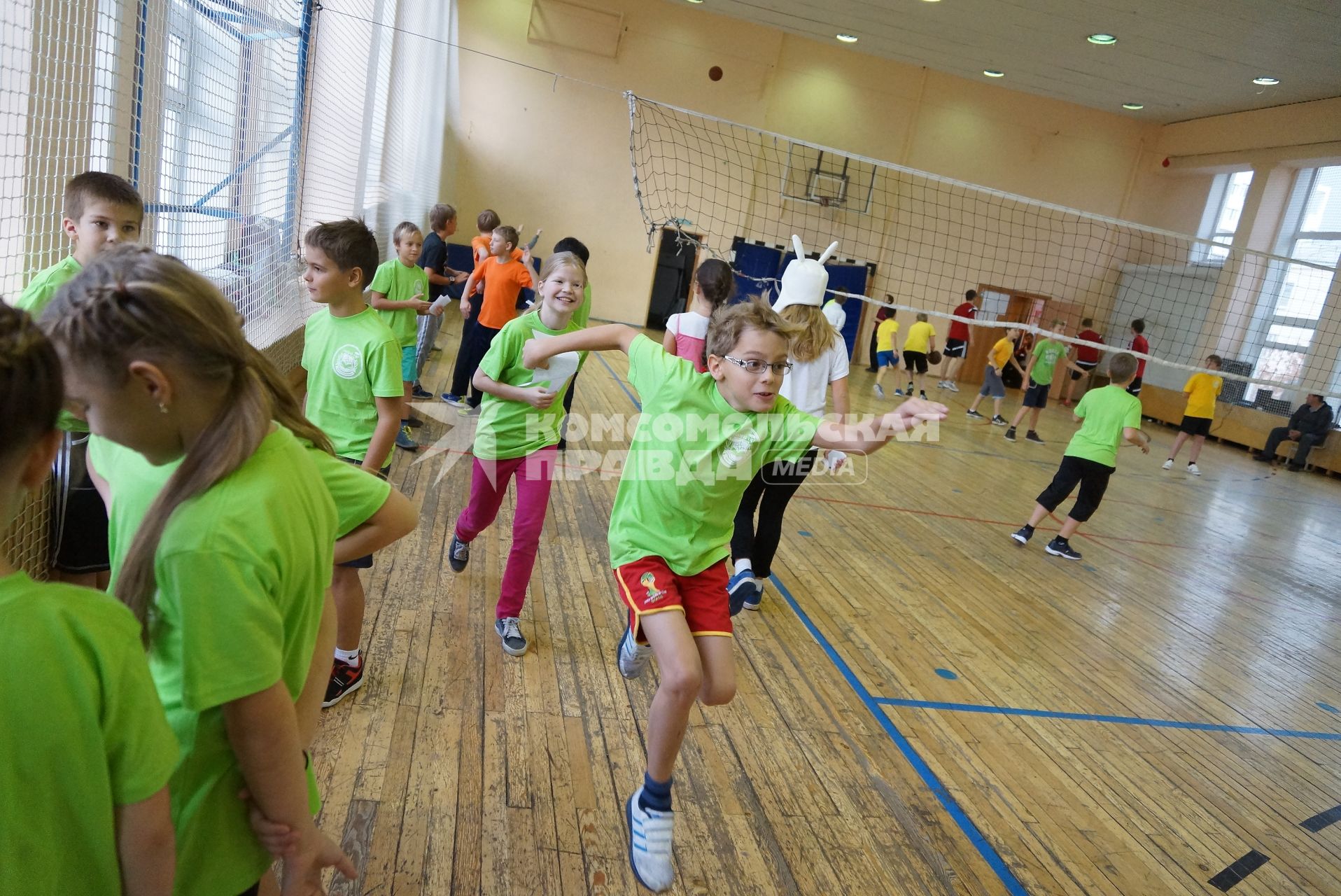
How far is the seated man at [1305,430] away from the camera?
1205 centimetres

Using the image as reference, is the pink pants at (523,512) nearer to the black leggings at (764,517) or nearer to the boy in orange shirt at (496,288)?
the black leggings at (764,517)

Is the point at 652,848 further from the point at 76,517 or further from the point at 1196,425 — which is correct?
the point at 1196,425

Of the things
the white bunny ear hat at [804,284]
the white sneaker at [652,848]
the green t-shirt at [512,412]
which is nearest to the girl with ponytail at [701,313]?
the white bunny ear hat at [804,284]

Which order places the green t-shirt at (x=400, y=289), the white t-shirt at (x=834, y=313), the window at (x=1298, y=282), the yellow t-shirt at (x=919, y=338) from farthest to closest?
the window at (x=1298, y=282)
the yellow t-shirt at (x=919, y=338)
the green t-shirt at (x=400, y=289)
the white t-shirt at (x=834, y=313)

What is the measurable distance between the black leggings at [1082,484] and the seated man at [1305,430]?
9236 millimetres

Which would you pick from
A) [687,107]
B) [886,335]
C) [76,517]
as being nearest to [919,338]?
[886,335]

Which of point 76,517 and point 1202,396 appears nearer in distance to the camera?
point 76,517

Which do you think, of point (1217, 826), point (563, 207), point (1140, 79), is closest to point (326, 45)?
point (1217, 826)

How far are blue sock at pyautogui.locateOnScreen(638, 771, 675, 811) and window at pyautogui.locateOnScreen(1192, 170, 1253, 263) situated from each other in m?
17.2

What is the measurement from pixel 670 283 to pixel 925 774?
16.5 meters

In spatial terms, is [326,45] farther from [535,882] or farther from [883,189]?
[883,189]

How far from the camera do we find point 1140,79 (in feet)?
47.0

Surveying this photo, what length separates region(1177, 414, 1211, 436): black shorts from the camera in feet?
33.6

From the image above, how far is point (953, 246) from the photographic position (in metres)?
16.8
